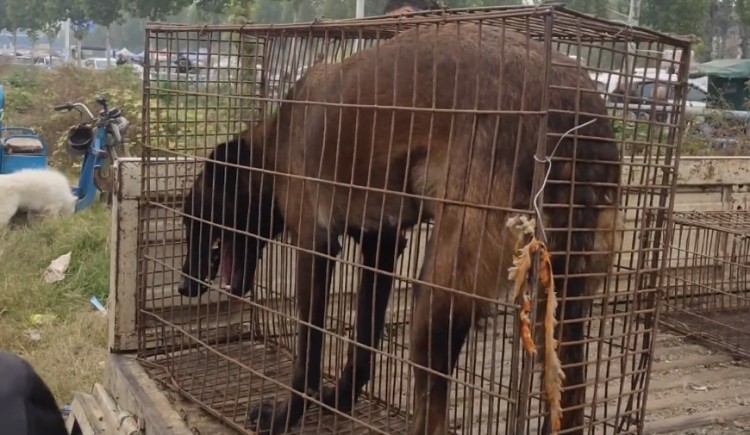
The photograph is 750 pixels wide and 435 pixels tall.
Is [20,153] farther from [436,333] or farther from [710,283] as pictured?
[436,333]

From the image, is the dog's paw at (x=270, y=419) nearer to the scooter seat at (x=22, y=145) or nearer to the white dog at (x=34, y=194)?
the white dog at (x=34, y=194)

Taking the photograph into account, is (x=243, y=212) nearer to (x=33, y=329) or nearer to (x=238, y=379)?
(x=238, y=379)

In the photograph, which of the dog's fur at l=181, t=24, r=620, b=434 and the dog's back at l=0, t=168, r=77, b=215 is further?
the dog's back at l=0, t=168, r=77, b=215

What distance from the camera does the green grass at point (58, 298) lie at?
193 inches

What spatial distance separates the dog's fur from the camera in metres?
2.24

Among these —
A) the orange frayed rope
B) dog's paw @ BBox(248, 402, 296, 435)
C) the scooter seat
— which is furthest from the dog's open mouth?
the scooter seat

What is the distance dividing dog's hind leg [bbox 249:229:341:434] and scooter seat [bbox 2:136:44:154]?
22.4 feet

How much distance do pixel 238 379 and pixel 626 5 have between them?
2275 centimetres

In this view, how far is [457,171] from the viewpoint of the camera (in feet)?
7.77

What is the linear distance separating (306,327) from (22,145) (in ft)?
23.1

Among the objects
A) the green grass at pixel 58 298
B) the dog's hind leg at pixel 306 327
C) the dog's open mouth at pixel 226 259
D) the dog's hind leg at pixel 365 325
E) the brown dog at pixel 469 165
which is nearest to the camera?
the brown dog at pixel 469 165

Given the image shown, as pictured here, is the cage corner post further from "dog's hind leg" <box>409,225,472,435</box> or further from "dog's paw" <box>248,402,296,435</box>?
"dog's hind leg" <box>409,225,472,435</box>

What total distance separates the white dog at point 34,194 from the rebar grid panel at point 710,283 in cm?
561

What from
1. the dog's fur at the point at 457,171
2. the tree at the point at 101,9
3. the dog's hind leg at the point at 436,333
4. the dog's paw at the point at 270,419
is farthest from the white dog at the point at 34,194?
the tree at the point at 101,9
